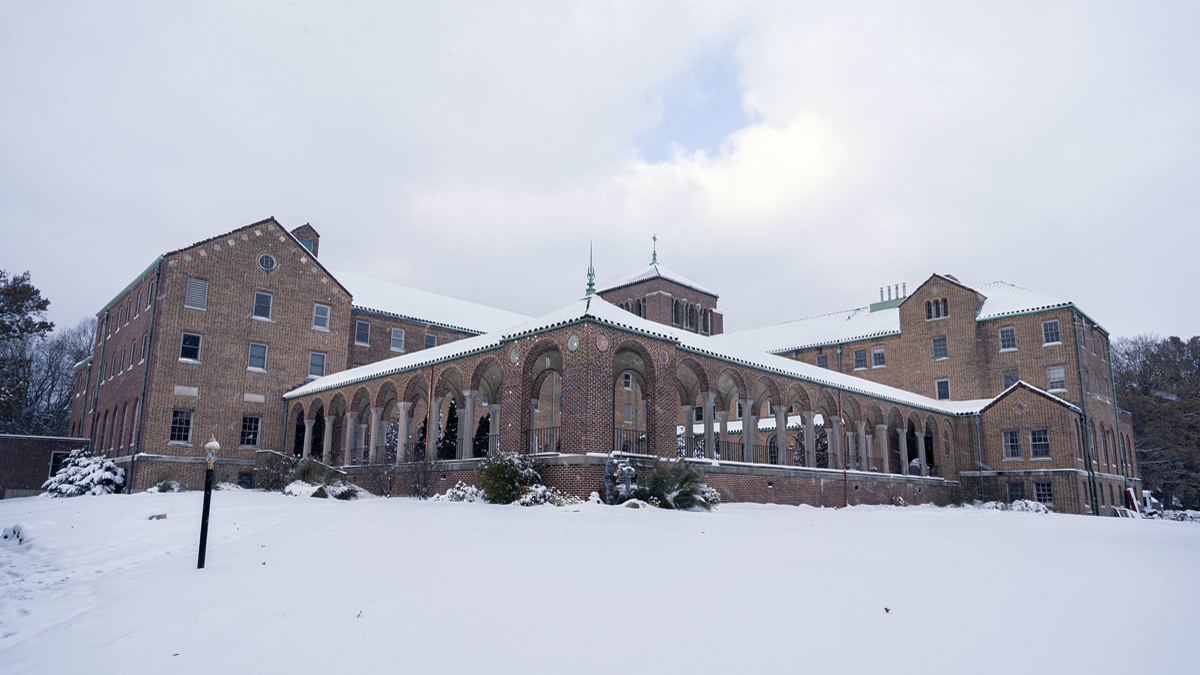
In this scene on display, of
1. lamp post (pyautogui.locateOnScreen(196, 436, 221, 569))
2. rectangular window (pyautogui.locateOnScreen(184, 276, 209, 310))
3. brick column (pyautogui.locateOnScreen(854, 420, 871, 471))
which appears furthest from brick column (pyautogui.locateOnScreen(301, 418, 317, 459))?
lamp post (pyautogui.locateOnScreen(196, 436, 221, 569))

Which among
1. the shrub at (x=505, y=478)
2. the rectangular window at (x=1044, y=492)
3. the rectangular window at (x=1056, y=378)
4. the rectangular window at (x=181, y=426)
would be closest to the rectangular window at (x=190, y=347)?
the rectangular window at (x=181, y=426)

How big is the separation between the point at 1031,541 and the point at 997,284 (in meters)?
35.5

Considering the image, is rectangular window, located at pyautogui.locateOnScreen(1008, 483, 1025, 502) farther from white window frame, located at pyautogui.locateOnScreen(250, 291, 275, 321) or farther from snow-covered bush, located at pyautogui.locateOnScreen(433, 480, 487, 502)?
white window frame, located at pyautogui.locateOnScreen(250, 291, 275, 321)

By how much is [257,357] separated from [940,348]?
35.7 meters

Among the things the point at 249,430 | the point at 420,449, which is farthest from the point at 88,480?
the point at 420,449

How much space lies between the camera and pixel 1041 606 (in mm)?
6059

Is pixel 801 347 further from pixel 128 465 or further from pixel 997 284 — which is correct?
pixel 128 465

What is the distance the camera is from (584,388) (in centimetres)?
1872

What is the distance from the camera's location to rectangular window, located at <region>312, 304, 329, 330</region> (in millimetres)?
34981

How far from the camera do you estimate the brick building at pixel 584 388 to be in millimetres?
20891

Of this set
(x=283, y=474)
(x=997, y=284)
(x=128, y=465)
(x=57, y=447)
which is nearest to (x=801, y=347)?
(x=997, y=284)

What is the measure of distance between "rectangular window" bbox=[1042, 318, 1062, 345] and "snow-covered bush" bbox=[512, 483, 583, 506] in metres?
31.2

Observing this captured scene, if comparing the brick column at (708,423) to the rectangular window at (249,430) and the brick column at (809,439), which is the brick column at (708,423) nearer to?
the brick column at (809,439)

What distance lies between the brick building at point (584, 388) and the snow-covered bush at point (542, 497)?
43 centimetres
